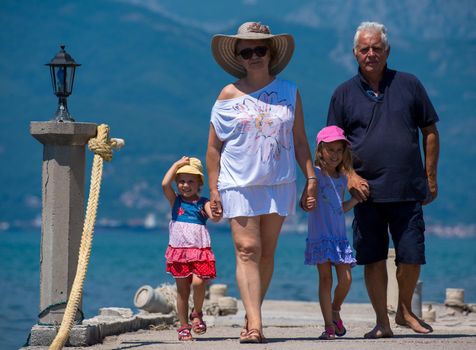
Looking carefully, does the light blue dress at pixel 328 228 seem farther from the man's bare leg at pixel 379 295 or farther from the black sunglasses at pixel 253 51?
the black sunglasses at pixel 253 51

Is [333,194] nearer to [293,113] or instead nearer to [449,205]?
[293,113]

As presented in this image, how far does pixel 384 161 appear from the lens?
8.99 meters

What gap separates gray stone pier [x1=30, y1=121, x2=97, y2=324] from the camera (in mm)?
9102

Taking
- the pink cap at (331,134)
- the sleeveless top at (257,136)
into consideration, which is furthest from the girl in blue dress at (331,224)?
the sleeveless top at (257,136)

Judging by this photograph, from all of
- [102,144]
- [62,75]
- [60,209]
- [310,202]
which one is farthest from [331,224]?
[62,75]

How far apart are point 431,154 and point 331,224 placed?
92 cm

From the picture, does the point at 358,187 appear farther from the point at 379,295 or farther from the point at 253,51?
the point at 253,51

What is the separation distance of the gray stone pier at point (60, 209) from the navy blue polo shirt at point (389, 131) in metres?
1.98

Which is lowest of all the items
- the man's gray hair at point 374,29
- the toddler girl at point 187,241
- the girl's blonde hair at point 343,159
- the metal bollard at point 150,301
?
the metal bollard at point 150,301

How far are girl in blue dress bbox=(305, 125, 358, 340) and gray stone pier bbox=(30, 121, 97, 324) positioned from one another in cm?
175

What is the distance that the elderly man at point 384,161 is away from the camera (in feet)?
29.5

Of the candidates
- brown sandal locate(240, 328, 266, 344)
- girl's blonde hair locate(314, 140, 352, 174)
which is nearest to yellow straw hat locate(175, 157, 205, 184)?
girl's blonde hair locate(314, 140, 352, 174)

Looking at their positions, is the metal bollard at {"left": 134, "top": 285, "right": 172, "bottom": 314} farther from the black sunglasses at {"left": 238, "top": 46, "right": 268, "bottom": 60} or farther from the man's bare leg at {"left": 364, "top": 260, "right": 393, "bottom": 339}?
the black sunglasses at {"left": 238, "top": 46, "right": 268, "bottom": 60}

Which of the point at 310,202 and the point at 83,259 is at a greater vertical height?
the point at 310,202
